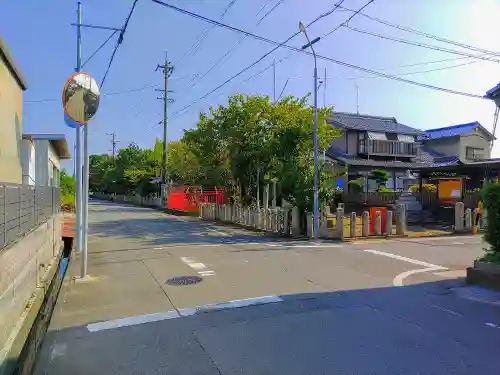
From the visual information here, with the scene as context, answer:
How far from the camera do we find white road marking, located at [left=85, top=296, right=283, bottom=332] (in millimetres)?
5656

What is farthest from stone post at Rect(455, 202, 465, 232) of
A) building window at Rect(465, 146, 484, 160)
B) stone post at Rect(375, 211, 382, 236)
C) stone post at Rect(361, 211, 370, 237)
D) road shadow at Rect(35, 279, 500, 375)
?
building window at Rect(465, 146, 484, 160)

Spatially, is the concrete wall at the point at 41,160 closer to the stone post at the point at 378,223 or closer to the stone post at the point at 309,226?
the stone post at the point at 309,226

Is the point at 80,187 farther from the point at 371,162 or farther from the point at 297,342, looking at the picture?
the point at 371,162

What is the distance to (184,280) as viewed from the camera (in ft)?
27.7

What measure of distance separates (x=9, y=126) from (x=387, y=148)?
28731 mm

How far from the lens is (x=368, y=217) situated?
53.5ft

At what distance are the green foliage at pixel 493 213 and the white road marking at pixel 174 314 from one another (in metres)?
4.64

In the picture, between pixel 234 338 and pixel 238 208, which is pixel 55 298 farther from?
pixel 238 208

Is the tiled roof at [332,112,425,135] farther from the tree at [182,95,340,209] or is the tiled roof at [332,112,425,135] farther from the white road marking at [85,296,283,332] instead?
the white road marking at [85,296,283,332]

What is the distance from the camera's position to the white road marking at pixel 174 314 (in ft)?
18.6

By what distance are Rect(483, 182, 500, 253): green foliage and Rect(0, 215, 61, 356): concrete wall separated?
8346 mm


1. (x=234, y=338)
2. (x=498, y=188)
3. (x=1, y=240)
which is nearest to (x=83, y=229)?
(x=1, y=240)

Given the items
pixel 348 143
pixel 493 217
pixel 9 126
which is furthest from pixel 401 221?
pixel 348 143

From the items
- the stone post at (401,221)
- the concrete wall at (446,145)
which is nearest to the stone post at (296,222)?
the stone post at (401,221)
